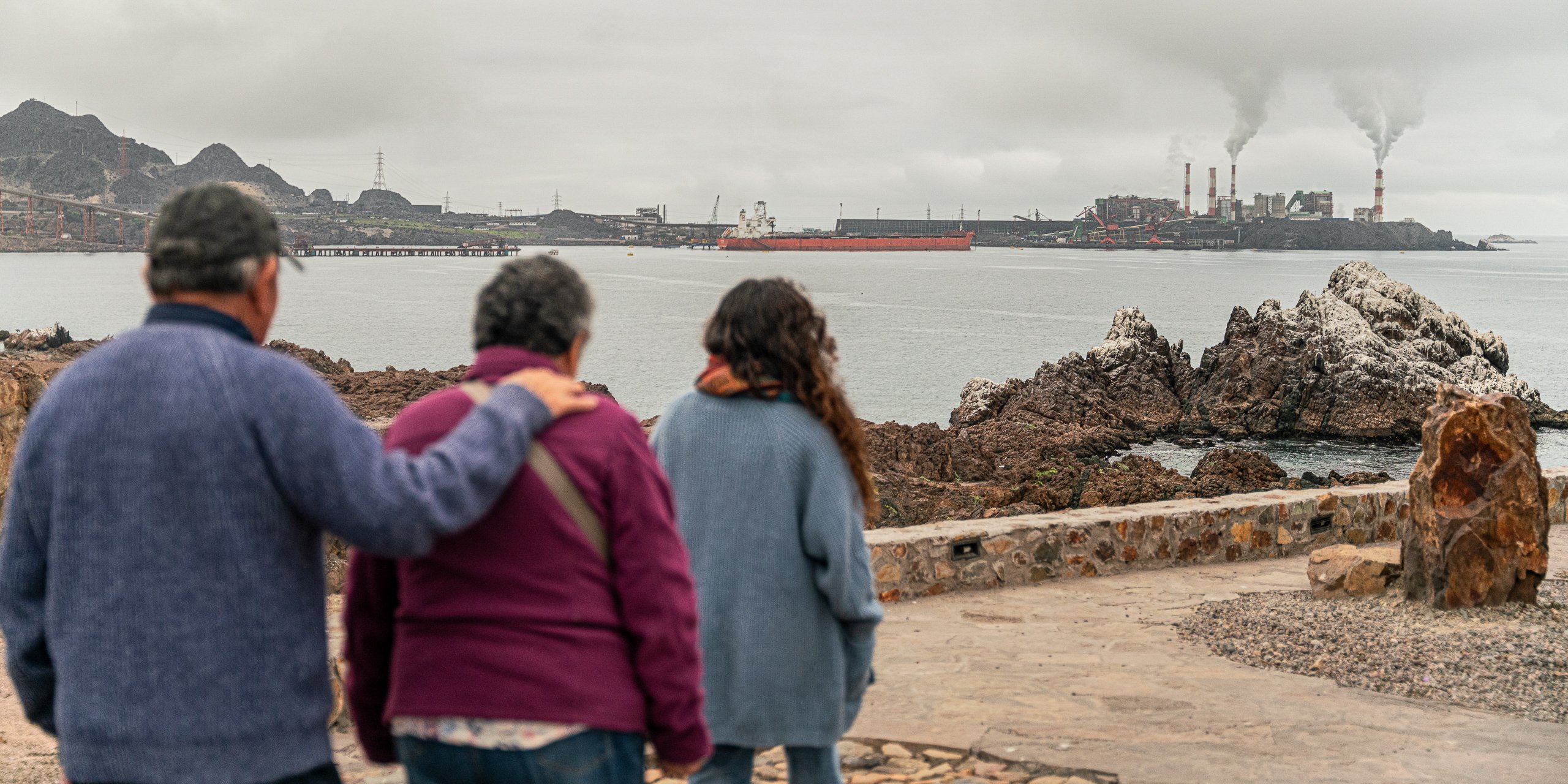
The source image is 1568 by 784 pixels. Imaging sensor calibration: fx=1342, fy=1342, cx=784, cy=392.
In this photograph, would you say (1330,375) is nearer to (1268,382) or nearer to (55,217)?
(1268,382)

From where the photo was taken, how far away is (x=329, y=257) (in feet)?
649

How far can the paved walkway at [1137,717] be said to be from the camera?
464 cm

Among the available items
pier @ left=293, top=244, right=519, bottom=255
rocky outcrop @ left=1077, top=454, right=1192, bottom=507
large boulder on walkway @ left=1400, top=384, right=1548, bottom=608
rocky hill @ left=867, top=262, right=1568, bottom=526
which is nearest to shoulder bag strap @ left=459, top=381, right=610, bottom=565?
large boulder on walkway @ left=1400, top=384, right=1548, bottom=608

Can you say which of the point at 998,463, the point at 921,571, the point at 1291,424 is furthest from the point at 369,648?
the point at 1291,424

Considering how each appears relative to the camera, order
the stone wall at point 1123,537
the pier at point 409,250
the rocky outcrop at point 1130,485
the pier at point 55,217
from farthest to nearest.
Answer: the pier at point 409,250 → the pier at point 55,217 → the rocky outcrop at point 1130,485 → the stone wall at point 1123,537

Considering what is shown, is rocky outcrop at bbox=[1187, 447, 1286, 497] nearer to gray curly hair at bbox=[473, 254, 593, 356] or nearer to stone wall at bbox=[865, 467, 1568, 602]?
stone wall at bbox=[865, 467, 1568, 602]

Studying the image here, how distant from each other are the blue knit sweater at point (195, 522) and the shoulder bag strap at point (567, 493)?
0.30 feet

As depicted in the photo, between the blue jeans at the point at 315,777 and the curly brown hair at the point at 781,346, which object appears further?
the curly brown hair at the point at 781,346

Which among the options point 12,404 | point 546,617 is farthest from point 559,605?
point 12,404

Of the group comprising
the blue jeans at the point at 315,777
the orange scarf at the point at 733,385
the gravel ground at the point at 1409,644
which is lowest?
the gravel ground at the point at 1409,644

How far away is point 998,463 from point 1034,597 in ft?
45.3

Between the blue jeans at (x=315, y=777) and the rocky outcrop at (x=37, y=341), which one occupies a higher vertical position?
the blue jeans at (x=315, y=777)

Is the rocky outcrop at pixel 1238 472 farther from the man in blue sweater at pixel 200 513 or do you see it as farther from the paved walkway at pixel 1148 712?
the man in blue sweater at pixel 200 513

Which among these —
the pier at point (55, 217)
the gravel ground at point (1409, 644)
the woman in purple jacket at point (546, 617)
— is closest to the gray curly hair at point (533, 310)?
the woman in purple jacket at point (546, 617)
